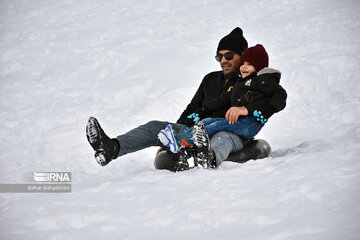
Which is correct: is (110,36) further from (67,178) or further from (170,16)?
(67,178)

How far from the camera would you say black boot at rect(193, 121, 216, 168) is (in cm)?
301

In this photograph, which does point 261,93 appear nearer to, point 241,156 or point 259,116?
point 259,116

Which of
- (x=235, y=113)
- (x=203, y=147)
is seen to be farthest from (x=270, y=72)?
(x=203, y=147)

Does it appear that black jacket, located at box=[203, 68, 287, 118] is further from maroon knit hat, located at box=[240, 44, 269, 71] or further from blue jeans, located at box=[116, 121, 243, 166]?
blue jeans, located at box=[116, 121, 243, 166]

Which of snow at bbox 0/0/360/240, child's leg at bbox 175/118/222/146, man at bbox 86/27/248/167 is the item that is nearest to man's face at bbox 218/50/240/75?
man at bbox 86/27/248/167

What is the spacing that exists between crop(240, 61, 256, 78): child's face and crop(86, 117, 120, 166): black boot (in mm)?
1524

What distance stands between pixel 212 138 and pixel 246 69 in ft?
2.80

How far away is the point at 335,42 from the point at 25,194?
20.1 ft

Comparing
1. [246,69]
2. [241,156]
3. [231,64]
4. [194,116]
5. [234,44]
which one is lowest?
[241,156]

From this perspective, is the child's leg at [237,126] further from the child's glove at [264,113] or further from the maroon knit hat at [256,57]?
the maroon knit hat at [256,57]

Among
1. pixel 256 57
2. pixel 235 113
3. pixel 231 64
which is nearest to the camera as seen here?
pixel 235 113

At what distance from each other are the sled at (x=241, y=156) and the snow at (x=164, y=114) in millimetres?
150

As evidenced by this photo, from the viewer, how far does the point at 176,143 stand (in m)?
3.64

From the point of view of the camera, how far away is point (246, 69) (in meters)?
3.82
